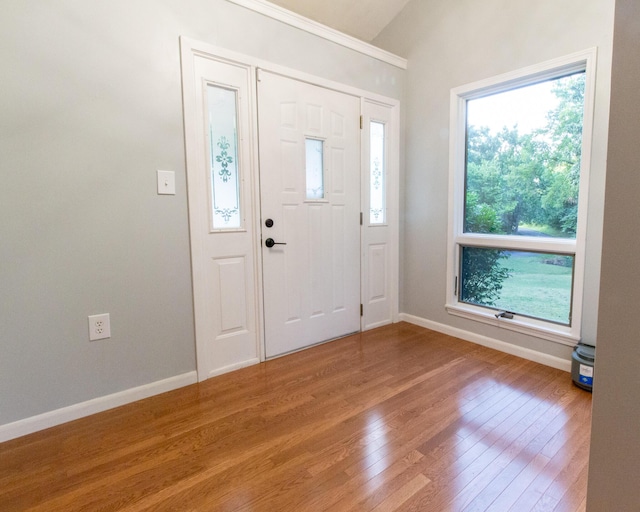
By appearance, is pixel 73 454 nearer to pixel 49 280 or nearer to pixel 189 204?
pixel 49 280

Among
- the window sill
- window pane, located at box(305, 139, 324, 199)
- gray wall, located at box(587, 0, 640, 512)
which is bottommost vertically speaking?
the window sill

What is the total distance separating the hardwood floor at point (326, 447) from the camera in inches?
55.4

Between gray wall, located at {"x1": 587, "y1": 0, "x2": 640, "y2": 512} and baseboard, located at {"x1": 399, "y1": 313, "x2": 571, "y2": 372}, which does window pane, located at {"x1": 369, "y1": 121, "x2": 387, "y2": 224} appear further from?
gray wall, located at {"x1": 587, "y1": 0, "x2": 640, "y2": 512}

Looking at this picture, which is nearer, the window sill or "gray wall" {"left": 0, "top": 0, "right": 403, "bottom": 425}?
"gray wall" {"left": 0, "top": 0, "right": 403, "bottom": 425}

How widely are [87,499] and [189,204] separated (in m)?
1.53

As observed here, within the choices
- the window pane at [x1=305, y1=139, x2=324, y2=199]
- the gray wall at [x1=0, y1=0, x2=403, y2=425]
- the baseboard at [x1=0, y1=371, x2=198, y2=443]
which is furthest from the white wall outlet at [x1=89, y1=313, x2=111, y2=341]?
the window pane at [x1=305, y1=139, x2=324, y2=199]

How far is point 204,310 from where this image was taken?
2.37 meters

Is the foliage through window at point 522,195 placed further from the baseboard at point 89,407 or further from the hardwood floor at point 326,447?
the baseboard at point 89,407

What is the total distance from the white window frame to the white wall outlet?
2600mm

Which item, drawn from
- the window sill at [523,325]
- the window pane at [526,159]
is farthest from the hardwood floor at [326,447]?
the window pane at [526,159]

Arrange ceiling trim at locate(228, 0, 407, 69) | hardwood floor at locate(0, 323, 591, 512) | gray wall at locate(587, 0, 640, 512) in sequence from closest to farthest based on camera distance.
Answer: gray wall at locate(587, 0, 640, 512)
hardwood floor at locate(0, 323, 591, 512)
ceiling trim at locate(228, 0, 407, 69)

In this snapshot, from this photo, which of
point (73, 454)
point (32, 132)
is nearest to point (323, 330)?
point (73, 454)

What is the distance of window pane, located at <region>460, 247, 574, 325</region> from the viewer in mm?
2531

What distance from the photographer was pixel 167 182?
217 centimetres
